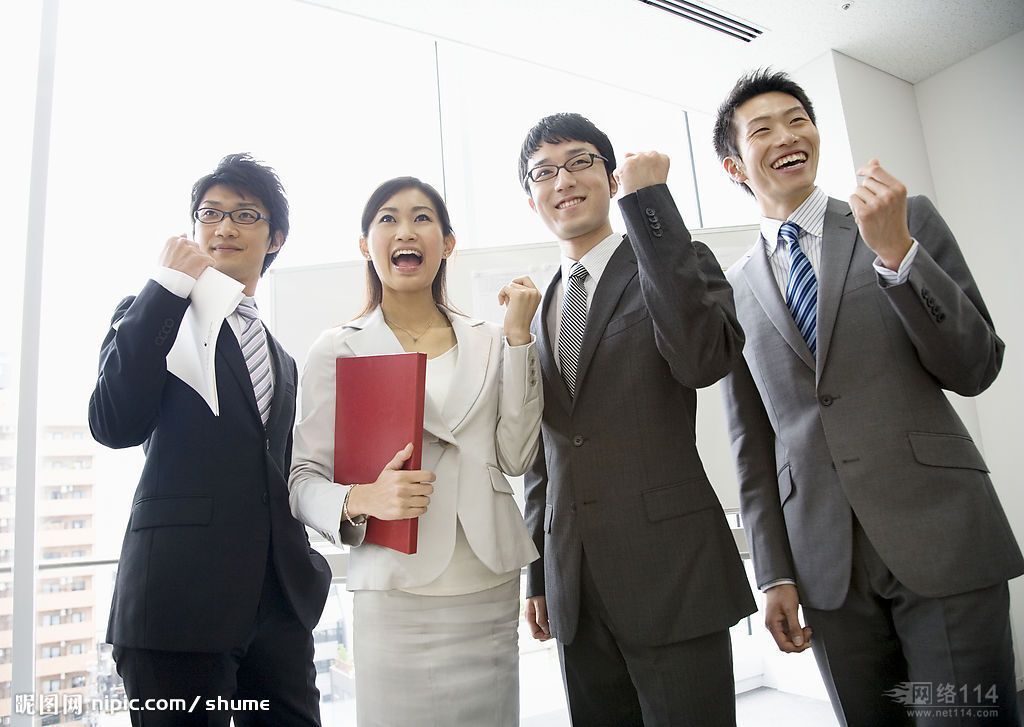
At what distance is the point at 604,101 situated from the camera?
4.43 metres

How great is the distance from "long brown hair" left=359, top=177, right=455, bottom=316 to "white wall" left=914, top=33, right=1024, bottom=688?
354 cm

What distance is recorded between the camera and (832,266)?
1.45 meters

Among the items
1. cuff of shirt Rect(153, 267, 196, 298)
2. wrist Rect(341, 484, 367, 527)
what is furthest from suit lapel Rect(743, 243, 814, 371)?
cuff of shirt Rect(153, 267, 196, 298)

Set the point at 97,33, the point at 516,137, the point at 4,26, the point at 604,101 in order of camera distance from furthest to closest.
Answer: the point at 604,101 → the point at 516,137 → the point at 97,33 → the point at 4,26

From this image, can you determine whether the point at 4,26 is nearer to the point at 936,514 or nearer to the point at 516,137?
the point at 516,137

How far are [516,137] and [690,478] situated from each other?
3357 millimetres

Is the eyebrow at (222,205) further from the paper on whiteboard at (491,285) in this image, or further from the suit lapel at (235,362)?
the paper on whiteboard at (491,285)

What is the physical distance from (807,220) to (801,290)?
204mm

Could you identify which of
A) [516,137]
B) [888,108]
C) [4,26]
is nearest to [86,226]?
[4,26]

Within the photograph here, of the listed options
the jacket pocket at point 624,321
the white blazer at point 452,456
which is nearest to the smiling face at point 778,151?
the jacket pocket at point 624,321

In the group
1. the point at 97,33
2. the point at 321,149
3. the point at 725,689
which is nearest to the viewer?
Result: the point at 725,689

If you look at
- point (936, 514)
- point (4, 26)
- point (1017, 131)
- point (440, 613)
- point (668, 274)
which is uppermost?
point (4, 26)

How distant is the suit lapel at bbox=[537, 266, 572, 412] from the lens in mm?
1411

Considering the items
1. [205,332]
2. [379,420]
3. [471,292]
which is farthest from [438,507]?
[471,292]
